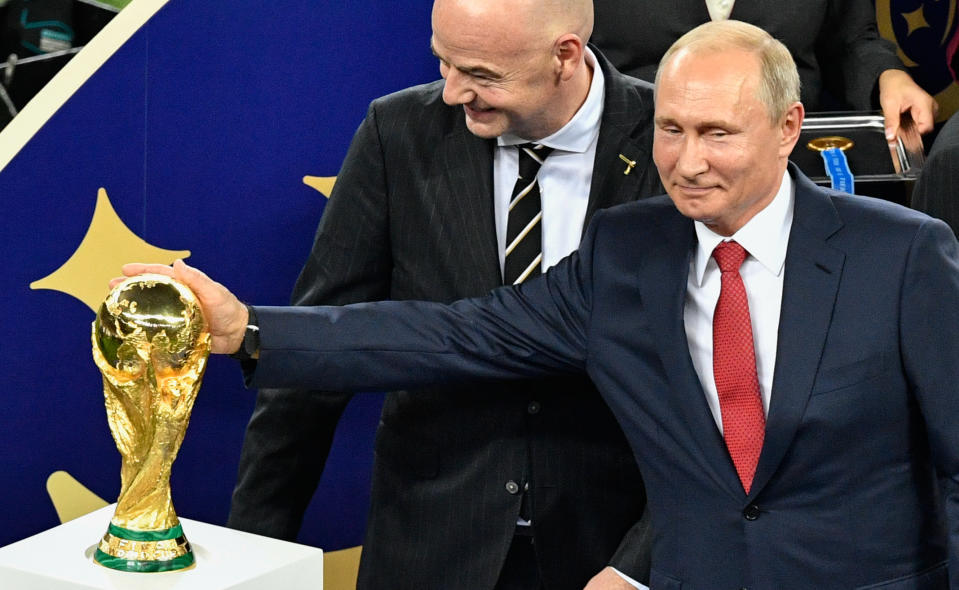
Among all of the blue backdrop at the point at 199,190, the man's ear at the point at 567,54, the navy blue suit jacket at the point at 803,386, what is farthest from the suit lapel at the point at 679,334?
the blue backdrop at the point at 199,190

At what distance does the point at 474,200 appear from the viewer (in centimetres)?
227

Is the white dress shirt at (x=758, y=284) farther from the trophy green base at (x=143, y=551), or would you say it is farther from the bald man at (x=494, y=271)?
the trophy green base at (x=143, y=551)

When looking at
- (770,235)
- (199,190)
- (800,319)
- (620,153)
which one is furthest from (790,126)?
(199,190)

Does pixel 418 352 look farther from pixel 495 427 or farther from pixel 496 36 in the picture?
pixel 496 36

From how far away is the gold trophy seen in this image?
175cm

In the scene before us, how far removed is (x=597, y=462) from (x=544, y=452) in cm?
8

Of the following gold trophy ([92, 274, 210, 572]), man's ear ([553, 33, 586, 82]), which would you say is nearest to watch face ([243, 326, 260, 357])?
gold trophy ([92, 274, 210, 572])

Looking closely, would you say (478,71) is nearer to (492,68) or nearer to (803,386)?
(492,68)

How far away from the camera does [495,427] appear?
2312 millimetres

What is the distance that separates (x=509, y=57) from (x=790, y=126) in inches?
16.4

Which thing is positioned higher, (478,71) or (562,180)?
(478,71)

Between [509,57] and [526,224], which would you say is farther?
[526,224]

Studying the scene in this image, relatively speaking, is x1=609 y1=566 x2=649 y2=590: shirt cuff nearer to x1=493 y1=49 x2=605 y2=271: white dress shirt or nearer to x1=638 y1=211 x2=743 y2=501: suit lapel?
x1=638 y1=211 x2=743 y2=501: suit lapel

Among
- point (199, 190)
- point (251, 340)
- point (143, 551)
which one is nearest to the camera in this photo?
point (143, 551)
